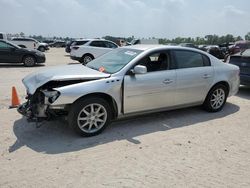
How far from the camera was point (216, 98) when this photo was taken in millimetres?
6535

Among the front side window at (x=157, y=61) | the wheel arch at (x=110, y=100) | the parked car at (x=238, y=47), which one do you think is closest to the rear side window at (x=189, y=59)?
the front side window at (x=157, y=61)

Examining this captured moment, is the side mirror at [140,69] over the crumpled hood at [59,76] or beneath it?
over

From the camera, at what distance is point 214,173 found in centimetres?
371

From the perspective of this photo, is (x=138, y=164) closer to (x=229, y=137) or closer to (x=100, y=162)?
(x=100, y=162)

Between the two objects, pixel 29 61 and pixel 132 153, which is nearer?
pixel 132 153

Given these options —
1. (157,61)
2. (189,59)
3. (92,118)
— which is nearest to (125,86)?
(92,118)

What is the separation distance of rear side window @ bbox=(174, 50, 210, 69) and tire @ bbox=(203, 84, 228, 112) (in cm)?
65

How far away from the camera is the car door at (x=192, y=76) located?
580 centimetres

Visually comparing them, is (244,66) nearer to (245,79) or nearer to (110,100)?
(245,79)

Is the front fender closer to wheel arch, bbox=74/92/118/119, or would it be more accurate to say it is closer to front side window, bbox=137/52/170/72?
wheel arch, bbox=74/92/118/119

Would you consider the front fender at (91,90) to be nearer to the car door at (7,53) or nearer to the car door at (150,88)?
the car door at (150,88)

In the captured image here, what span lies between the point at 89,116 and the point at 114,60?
1426 mm

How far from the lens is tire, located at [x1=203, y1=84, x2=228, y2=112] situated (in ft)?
21.0

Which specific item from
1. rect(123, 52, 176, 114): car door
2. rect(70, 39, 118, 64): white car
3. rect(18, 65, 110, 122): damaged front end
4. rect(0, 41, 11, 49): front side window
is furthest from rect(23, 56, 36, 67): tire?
rect(123, 52, 176, 114): car door
